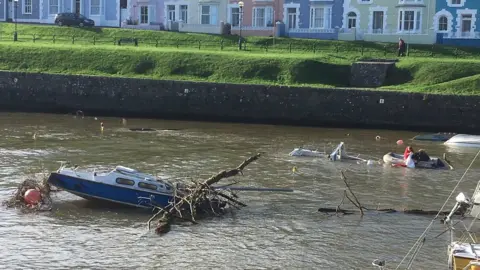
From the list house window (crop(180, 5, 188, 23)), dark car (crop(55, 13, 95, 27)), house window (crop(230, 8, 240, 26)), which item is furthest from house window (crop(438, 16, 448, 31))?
dark car (crop(55, 13, 95, 27))

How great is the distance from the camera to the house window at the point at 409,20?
182ft

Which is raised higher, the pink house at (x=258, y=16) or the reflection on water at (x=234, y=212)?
the pink house at (x=258, y=16)

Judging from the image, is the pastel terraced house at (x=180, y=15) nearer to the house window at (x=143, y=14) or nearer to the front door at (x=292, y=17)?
the house window at (x=143, y=14)

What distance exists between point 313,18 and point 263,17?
413 cm

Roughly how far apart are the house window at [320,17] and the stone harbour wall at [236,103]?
17.0 m

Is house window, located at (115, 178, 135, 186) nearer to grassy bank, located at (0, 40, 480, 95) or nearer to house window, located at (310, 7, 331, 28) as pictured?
grassy bank, located at (0, 40, 480, 95)

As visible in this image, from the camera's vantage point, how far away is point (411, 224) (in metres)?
21.4

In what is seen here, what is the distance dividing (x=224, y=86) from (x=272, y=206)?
21176mm

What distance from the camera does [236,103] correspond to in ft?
143

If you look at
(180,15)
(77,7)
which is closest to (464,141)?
(180,15)

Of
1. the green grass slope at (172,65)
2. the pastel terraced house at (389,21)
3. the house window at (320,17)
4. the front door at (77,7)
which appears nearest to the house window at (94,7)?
the front door at (77,7)

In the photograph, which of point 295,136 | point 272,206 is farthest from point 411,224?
point 295,136

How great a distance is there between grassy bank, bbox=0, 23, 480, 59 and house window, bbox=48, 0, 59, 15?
13.2 ft

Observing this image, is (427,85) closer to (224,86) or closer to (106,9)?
(224,86)
